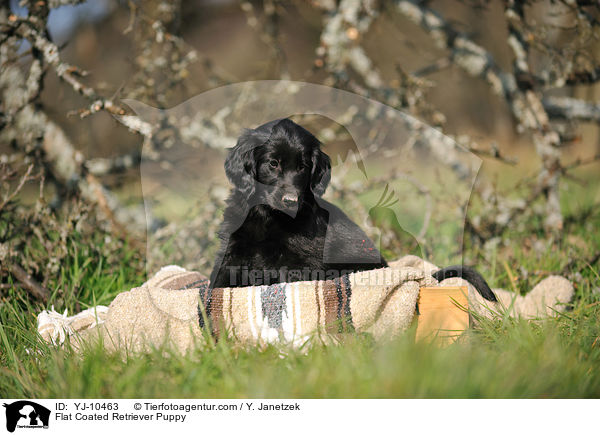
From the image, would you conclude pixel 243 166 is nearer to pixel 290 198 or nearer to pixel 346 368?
pixel 290 198

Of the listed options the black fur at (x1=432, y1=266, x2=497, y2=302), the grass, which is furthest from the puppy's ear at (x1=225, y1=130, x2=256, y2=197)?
the black fur at (x1=432, y1=266, x2=497, y2=302)

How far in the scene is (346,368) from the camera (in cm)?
159

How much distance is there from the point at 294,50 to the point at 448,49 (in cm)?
200

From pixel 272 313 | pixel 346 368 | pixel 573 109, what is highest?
pixel 573 109

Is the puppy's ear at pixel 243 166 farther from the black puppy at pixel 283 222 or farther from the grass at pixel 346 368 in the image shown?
the grass at pixel 346 368

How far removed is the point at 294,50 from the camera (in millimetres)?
5395

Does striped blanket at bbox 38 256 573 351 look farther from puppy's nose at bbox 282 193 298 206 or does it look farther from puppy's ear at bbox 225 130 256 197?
puppy's ear at bbox 225 130 256 197

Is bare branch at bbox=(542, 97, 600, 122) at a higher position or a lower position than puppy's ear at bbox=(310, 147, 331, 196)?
higher
